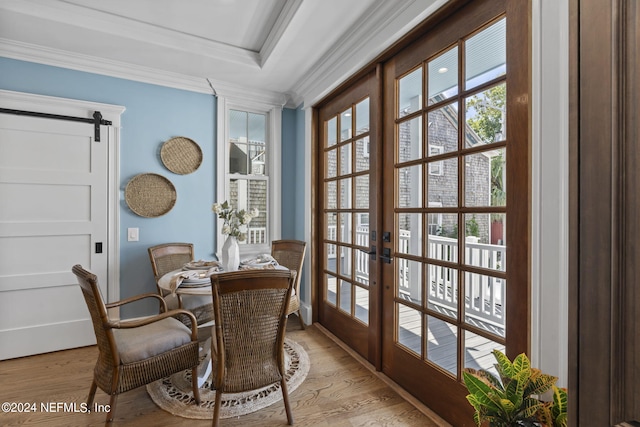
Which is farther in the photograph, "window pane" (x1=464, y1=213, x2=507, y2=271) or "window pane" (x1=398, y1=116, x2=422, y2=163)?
"window pane" (x1=398, y1=116, x2=422, y2=163)

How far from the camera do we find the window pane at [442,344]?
5.68 feet

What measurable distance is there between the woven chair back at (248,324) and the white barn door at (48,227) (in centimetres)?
192

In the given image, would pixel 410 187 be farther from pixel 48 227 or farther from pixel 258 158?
pixel 48 227

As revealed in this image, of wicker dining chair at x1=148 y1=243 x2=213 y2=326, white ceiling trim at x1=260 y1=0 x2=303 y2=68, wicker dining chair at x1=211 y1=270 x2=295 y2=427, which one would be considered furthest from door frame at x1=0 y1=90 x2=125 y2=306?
wicker dining chair at x1=211 y1=270 x2=295 y2=427

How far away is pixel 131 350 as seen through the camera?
5.48ft

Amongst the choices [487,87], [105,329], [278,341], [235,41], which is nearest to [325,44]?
[235,41]

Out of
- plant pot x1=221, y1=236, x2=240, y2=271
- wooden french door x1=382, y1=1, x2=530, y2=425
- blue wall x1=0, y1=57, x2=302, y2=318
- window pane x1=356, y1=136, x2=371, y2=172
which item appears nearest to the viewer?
wooden french door x1=382, y1=1, x2=530, y2=425

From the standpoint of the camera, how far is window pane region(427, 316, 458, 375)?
1730 mm

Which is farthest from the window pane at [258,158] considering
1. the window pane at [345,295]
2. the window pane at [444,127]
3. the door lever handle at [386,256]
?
the window pane at [444,127]

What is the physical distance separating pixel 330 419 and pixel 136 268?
2.27 m

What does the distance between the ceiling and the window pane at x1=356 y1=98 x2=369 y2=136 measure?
11.0 inches

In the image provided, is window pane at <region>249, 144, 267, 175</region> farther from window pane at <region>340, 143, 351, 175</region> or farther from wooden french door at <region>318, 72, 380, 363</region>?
window pane at <region>340, 143, 351, 175</region>

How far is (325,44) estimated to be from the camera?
2514 mm

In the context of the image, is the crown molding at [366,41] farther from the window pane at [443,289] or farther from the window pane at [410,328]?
the window pane at [410,328]
